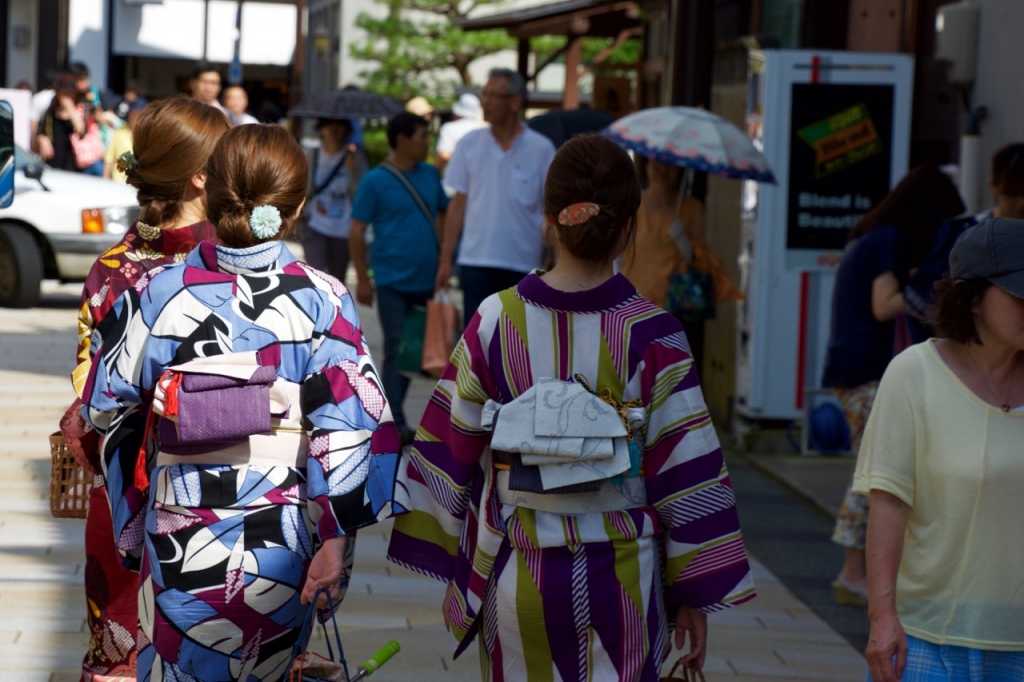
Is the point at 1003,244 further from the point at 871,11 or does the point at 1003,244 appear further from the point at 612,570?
the point at 871,11

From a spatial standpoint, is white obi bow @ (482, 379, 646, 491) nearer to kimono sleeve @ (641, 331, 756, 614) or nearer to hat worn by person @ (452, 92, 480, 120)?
kimono sleeve @ (641, 331, 756, 614)

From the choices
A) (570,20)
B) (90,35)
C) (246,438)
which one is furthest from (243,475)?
(90,35)

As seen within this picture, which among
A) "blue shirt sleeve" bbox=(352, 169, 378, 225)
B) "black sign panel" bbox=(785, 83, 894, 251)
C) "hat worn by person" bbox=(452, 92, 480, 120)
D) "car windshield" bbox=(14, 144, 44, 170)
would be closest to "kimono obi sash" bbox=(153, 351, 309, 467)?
"blue shirt sleeve" bbox=(352, 169, 378, 225)

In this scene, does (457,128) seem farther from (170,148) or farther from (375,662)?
(375,662)

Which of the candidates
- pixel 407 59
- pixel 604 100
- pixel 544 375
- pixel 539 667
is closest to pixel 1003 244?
pixel 544 375

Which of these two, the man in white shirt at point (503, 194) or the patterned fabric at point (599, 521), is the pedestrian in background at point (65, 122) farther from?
the patterned fabric at point (599, 521)

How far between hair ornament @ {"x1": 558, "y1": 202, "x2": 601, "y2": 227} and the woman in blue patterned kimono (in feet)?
1.64

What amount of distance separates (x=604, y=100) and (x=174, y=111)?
448 inches

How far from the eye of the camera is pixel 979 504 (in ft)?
9.80

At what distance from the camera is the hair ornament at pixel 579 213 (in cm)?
311

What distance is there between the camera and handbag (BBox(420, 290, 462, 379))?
789cm

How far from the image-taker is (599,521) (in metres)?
3.09

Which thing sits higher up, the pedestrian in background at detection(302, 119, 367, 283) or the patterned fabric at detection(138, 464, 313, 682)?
the pedestrian in background at detection(302, 119, 367, 283)

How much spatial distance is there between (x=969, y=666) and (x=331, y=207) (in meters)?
7.00
